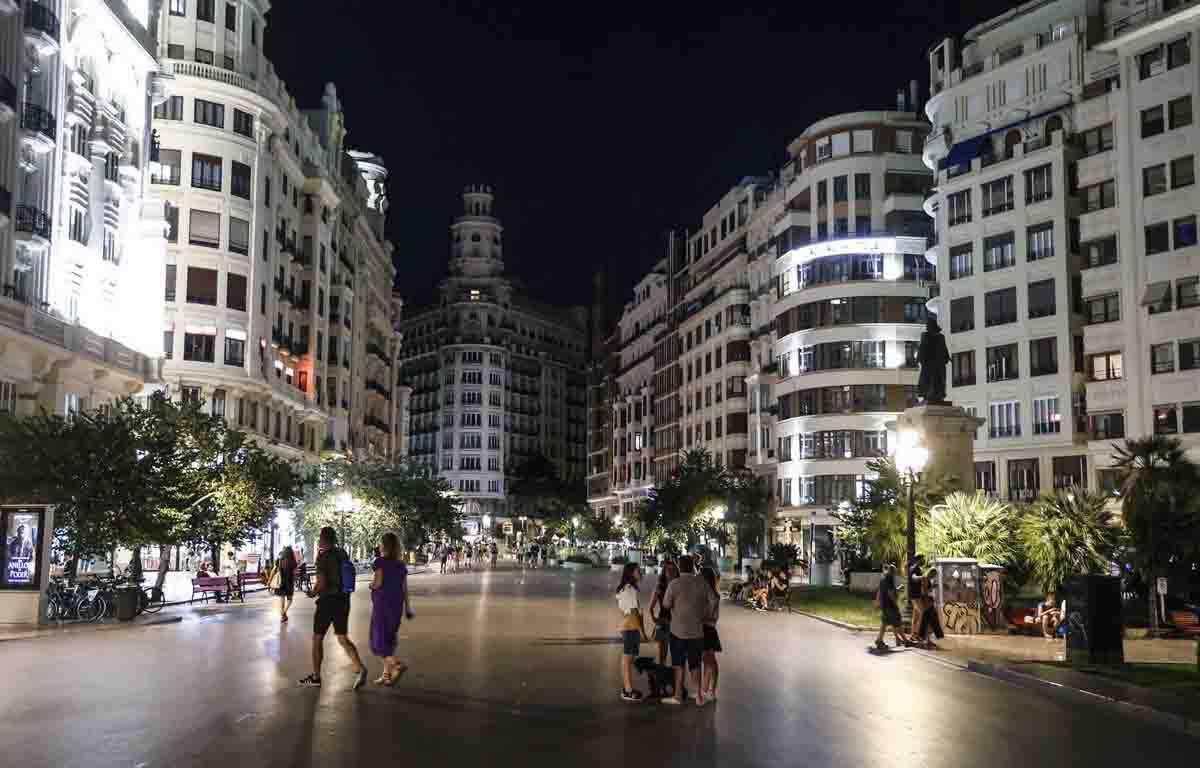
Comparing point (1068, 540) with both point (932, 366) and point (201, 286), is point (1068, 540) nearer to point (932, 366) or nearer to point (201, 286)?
point (932, 366)

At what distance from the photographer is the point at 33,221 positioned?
42.2 meters

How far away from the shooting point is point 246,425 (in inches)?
Answer: 2586

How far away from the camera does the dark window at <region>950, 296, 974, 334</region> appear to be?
70938 mm

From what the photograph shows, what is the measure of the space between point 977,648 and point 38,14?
→ 3531 cm

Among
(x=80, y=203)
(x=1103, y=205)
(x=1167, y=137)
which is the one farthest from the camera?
(x=1103, y=205)

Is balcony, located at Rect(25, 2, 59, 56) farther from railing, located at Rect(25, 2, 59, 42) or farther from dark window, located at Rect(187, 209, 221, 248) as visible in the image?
dark window, located at Rect(187, 209, 221, 248)

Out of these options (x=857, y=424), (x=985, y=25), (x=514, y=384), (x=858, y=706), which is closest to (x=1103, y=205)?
(x=985, y=25)

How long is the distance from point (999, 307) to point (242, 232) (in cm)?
3954

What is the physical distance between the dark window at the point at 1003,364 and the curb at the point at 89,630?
48073mm

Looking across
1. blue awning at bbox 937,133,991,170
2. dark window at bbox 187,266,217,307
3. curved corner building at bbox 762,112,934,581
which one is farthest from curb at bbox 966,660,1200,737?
curved corner building at bbox 762,112,934,581

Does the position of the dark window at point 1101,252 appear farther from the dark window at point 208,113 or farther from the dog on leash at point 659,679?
the dog on leash at point 659,679

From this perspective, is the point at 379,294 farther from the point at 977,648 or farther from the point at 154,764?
the point at 154,764

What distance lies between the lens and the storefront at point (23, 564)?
28.5 meters

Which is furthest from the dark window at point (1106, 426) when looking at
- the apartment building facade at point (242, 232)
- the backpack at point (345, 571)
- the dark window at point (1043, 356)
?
the backpack at point (345, 571)
